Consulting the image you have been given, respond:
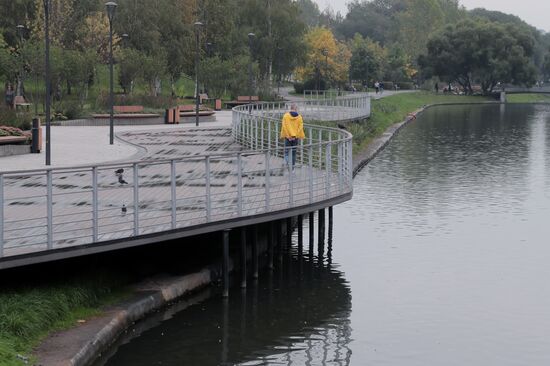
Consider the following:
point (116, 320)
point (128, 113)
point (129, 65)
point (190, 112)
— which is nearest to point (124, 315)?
point (116, 320)

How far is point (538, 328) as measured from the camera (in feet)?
56.4

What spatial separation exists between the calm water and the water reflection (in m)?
0.02

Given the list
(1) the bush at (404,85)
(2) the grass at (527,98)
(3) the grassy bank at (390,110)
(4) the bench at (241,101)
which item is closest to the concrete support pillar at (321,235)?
(3) the grassy bank at (390,110)

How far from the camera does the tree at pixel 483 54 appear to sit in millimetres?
117125

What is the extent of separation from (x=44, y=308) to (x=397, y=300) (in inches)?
275

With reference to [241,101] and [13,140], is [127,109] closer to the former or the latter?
[241,101]

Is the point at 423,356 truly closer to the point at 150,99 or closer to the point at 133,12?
the point at 150,99

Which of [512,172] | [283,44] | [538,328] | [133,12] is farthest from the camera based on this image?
[283,44]

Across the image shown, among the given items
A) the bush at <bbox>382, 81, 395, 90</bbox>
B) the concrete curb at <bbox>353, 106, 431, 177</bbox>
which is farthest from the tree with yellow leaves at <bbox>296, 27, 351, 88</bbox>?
the concrete curb at <bbox>353, 106, 431, 177</bbox>

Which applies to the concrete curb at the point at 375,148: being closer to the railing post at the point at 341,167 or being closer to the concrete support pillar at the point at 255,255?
the railing post at the point at 341,167

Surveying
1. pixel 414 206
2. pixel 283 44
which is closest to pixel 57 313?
pixel 414 206

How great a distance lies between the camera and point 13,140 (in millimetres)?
30938

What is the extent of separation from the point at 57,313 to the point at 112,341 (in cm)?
97

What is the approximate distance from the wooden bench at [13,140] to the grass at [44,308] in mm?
14224
